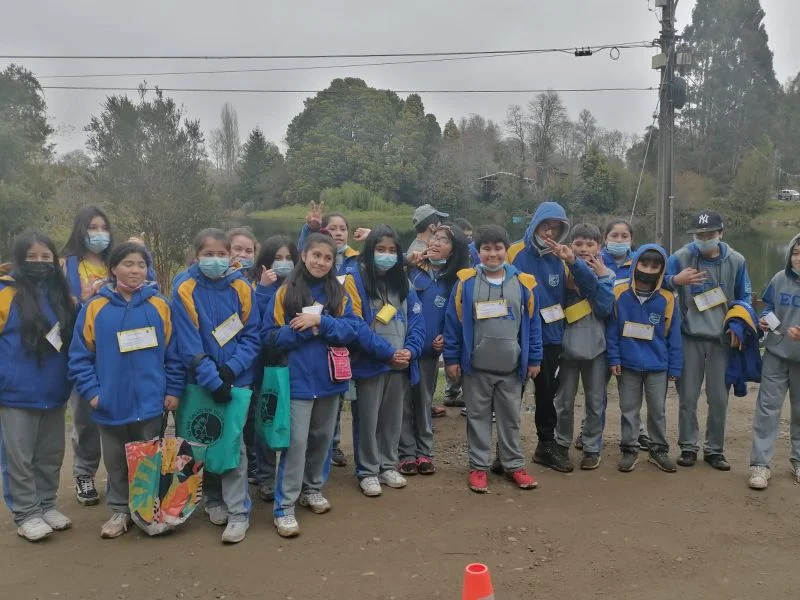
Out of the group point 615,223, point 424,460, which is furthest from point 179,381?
point 615,223

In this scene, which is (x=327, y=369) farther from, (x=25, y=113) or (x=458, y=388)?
(x=25, y=113)

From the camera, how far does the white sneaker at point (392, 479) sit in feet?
14.3

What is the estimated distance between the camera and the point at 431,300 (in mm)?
4684

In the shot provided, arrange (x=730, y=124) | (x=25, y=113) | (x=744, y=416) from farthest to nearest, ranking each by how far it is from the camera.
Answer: (x=730, y=124)
(x=25, y=113)
(x=744, y=416)

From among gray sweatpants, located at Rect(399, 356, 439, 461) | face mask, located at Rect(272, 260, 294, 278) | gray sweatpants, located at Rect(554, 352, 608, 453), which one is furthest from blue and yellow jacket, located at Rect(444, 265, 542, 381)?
face mask, located at Rect(272, 260, 294, 278)

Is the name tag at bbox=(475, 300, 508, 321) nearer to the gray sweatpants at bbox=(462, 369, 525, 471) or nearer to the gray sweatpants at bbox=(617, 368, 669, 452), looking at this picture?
the gray sweatpants at bbox=(462, 369, 525, 471)

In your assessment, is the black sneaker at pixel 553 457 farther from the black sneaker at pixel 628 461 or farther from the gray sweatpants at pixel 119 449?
the gray sweatpants at pixel 119 449

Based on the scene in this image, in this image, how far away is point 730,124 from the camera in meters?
47.2

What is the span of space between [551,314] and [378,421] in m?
1.55

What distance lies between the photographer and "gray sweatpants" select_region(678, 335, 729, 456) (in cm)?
471

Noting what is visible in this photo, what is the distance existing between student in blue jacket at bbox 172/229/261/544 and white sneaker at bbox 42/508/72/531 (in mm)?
857

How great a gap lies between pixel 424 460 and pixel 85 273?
109 inches

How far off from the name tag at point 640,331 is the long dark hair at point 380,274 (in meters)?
1.77

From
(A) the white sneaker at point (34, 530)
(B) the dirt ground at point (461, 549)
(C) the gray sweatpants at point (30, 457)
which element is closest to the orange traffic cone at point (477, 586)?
(B) the dirt ground at point (461, 549)
